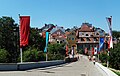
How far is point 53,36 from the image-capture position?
17412 cm

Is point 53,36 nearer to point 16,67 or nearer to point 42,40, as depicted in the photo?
point 42,40

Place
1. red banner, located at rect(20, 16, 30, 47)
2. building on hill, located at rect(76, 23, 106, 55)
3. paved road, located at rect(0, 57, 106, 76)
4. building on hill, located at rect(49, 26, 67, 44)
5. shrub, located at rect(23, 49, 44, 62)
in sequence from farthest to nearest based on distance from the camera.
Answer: building on hill, located at rect(49, 26, 67, 44) < building on hill, located at rect(76, 23, 106, 55) < shrub, located at rect(23, 49, 44, 62) < red banner, located at rect(20, 16, 30, 47) < paved road, located at rect(0, 57, 106, 76)

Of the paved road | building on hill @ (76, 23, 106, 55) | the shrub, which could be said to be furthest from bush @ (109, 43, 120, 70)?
building on hill @ (76, 23, 106, 55)

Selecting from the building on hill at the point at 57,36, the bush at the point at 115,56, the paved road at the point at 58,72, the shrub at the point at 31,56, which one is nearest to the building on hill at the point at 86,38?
the building on hill at the point at 57,36

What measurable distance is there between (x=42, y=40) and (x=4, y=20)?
18.3 metres

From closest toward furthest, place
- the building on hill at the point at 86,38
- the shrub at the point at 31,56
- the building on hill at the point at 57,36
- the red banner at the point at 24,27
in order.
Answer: the red banner at the point at 24,27 → the shrub at the point at 31,56 → the building on hill at the point at 86,38 → the building on hill at the point at 57,36

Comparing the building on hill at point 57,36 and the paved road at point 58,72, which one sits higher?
the building on hill at point 57,36

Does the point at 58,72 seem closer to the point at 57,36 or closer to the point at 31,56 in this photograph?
the point at 31,56

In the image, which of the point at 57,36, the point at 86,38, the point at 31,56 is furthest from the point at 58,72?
the point at 57,36

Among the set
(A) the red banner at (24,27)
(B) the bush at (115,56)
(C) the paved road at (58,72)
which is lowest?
(C) the paved road at (58,72)

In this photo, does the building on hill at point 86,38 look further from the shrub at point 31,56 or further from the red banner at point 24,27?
the red banner at point 24,27

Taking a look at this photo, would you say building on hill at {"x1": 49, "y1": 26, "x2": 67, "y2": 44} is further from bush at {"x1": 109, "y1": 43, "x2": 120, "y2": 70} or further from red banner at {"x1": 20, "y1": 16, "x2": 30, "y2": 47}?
red banner at {"x1": 20, "y1": 16, "x2": 30, "y2": 47}

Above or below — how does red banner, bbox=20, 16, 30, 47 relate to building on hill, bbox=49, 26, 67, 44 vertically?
below

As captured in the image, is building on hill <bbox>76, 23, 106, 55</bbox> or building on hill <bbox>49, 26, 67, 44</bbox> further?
building on hill <bbox>49, 26, 67, 44</bbox>
